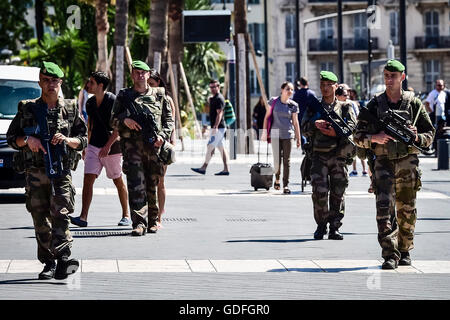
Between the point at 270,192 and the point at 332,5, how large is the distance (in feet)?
223

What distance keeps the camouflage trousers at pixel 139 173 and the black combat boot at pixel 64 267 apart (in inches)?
139

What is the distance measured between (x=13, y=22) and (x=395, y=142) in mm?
45149

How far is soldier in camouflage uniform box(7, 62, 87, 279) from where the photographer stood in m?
10.4

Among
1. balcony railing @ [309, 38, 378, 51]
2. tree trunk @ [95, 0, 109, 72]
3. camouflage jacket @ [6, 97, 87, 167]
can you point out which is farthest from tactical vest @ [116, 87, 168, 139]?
balcony railing @ [309, 38, 378, 51]

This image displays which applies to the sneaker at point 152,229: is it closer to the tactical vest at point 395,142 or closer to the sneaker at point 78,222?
the sneaker at point 78,222

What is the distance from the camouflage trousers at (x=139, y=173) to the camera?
45.9 ft

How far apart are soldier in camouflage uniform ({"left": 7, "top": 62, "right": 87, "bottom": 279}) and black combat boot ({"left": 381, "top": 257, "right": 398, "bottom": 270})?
2.57m

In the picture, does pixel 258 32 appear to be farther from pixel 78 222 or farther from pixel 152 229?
pixel 152 229

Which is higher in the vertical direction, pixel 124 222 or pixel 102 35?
pixel 102 35

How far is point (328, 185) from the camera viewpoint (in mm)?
13922

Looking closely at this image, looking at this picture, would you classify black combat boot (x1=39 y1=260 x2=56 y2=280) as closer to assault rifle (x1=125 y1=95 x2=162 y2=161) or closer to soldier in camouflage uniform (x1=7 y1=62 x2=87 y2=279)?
soldier in camouflage uniform (x1=7 y1=62 x2=87 y2=279)

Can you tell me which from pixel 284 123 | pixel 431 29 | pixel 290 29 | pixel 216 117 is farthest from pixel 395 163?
pixel 290 29

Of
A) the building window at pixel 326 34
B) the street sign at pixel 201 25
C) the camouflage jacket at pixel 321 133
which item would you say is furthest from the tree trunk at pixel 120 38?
the building window at pixel 326 34

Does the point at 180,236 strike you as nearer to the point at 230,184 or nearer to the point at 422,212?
the point at 422,212
